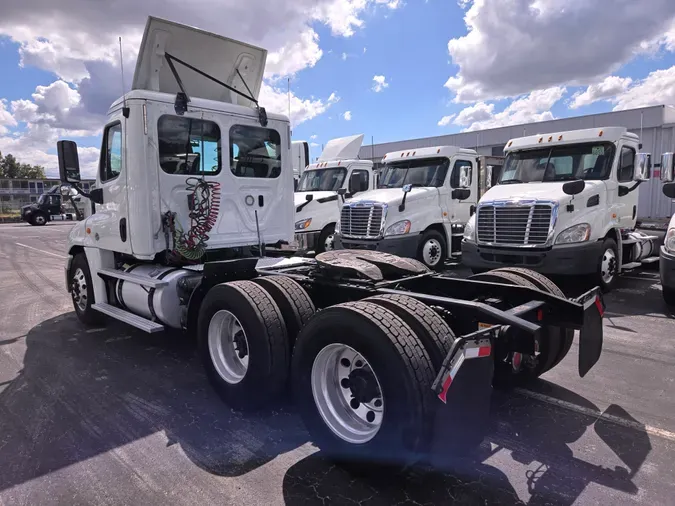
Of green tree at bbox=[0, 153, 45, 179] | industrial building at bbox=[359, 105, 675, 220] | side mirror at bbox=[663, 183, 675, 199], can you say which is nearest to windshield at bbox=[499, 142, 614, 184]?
side mirror at bbox=[663, 183, 675, 199]

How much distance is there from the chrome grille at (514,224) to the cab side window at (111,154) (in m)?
5.83

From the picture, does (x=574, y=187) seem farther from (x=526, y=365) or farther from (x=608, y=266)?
→ (x=526, y=365)

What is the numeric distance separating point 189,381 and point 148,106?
9.44 feet

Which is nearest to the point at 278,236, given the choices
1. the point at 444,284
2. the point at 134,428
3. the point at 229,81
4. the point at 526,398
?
the point at 229,81

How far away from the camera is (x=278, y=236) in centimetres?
641

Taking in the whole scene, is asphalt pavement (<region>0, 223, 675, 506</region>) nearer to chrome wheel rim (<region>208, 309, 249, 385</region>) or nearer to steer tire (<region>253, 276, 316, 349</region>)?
chrome wheel rim (<region>208, 309, 249, 385</region>)

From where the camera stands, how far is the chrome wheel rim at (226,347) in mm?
4066

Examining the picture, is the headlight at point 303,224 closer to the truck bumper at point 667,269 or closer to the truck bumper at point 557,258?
the truck bumper at point 557,258

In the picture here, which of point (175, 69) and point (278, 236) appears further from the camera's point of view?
point (278, 236)

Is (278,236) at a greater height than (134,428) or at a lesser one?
greater

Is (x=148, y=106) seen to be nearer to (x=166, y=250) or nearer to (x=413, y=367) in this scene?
(x=166, y=250)

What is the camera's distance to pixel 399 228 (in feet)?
33.1

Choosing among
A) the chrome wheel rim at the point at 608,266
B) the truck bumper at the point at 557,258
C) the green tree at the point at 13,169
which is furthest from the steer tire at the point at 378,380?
the green tree at the point at 13,169

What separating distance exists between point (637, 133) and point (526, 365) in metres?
15.7
